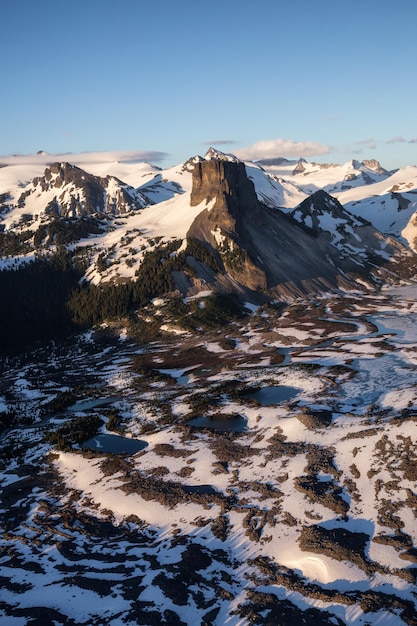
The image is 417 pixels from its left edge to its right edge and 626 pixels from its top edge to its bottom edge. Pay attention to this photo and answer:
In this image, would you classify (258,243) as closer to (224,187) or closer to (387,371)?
(224,187)

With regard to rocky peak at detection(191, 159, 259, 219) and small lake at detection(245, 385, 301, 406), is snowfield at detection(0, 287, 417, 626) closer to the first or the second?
small lake at detection(245, 385, 301, 406)

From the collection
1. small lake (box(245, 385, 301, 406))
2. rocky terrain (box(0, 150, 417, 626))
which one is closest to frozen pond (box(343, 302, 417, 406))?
rocky terrain (box(0, 150, 417, 626))

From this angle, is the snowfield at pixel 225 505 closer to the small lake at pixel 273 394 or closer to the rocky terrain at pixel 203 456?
the rocky terrain at pixel 203 456

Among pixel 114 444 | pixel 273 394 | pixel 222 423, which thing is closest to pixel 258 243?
pixel 273 394

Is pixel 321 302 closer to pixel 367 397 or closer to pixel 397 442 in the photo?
pixel 367 397

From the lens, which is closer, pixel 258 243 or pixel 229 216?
pixel 229 216

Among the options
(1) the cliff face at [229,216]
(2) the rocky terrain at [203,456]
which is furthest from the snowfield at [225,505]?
(1) the cliff face at [229,216]
